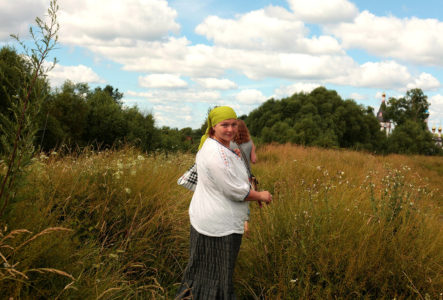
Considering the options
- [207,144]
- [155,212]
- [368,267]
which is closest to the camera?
[207,144]

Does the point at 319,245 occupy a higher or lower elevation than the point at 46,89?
lower

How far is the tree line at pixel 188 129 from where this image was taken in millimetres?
11188

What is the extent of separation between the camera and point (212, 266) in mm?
2908

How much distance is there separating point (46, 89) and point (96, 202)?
6.39 feet

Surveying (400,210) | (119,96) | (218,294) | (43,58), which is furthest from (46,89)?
(119,96)

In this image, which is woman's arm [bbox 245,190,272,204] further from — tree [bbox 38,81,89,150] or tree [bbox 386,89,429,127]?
tree [bbox 386,89,429,127]

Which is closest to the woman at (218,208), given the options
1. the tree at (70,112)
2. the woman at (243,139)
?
the woman at (243,139)

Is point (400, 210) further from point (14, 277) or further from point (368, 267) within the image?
point (14, 277)

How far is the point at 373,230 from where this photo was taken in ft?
11.4

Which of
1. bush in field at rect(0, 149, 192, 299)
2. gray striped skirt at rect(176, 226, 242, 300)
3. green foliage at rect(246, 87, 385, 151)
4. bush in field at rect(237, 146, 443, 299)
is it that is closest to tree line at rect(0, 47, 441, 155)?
green foliage at rect(246, 87, 385, 151)

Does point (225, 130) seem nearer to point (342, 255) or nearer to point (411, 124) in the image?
point (342, 255)

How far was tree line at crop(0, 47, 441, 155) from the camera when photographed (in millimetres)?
11188

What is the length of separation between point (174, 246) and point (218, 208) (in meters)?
1.71

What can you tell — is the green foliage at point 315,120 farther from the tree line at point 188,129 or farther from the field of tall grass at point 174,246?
the field of tall grass at point 174,246
